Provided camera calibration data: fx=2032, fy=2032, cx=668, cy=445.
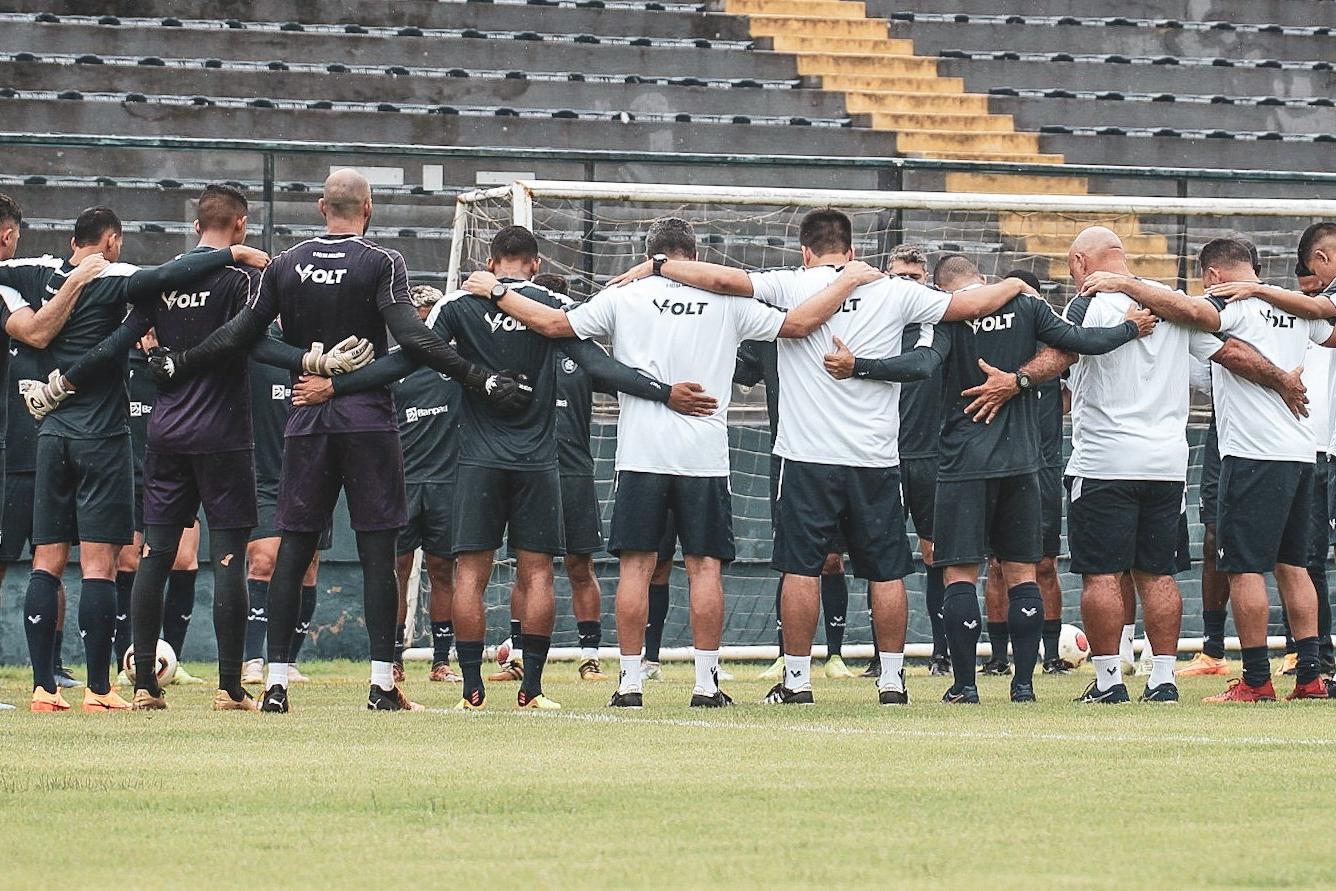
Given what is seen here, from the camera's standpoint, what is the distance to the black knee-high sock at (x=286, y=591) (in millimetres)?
9102

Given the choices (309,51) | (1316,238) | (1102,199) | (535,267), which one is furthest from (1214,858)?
(309,51)

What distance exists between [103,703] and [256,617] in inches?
101

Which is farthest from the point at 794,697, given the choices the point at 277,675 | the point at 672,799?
the point at 672,799

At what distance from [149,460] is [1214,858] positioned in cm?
591

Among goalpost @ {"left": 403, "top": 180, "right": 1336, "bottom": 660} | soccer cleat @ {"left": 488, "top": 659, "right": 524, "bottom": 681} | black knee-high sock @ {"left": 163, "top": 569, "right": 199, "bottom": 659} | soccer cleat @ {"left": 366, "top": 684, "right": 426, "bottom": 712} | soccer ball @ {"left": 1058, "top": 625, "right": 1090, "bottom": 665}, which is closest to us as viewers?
soccer cleat @ {"left": 366, "top": 684, "right": 426, "bottom": 712}

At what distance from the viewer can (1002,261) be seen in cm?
1825

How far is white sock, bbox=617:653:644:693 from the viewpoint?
9586mm

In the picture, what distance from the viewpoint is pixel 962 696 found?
9.84 meters

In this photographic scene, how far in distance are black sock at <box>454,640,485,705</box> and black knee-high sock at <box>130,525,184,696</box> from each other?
140cm

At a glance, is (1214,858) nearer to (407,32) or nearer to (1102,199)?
(1102,199)

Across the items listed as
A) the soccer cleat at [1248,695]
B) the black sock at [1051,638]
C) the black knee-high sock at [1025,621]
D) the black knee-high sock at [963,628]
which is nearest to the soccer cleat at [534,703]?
the black knee-high sock at [963,628]

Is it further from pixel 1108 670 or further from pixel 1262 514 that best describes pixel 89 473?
pixel 1262 514

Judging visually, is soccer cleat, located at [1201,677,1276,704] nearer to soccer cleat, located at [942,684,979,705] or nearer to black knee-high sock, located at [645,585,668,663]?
soccer cleat, located at [942,684,979,705]

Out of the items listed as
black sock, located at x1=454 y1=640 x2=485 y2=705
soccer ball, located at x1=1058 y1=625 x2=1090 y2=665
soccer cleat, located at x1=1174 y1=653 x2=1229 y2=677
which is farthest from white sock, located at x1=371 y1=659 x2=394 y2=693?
soccer cleat, located at x1=1174 y1=653 x2=1229 y2=677
